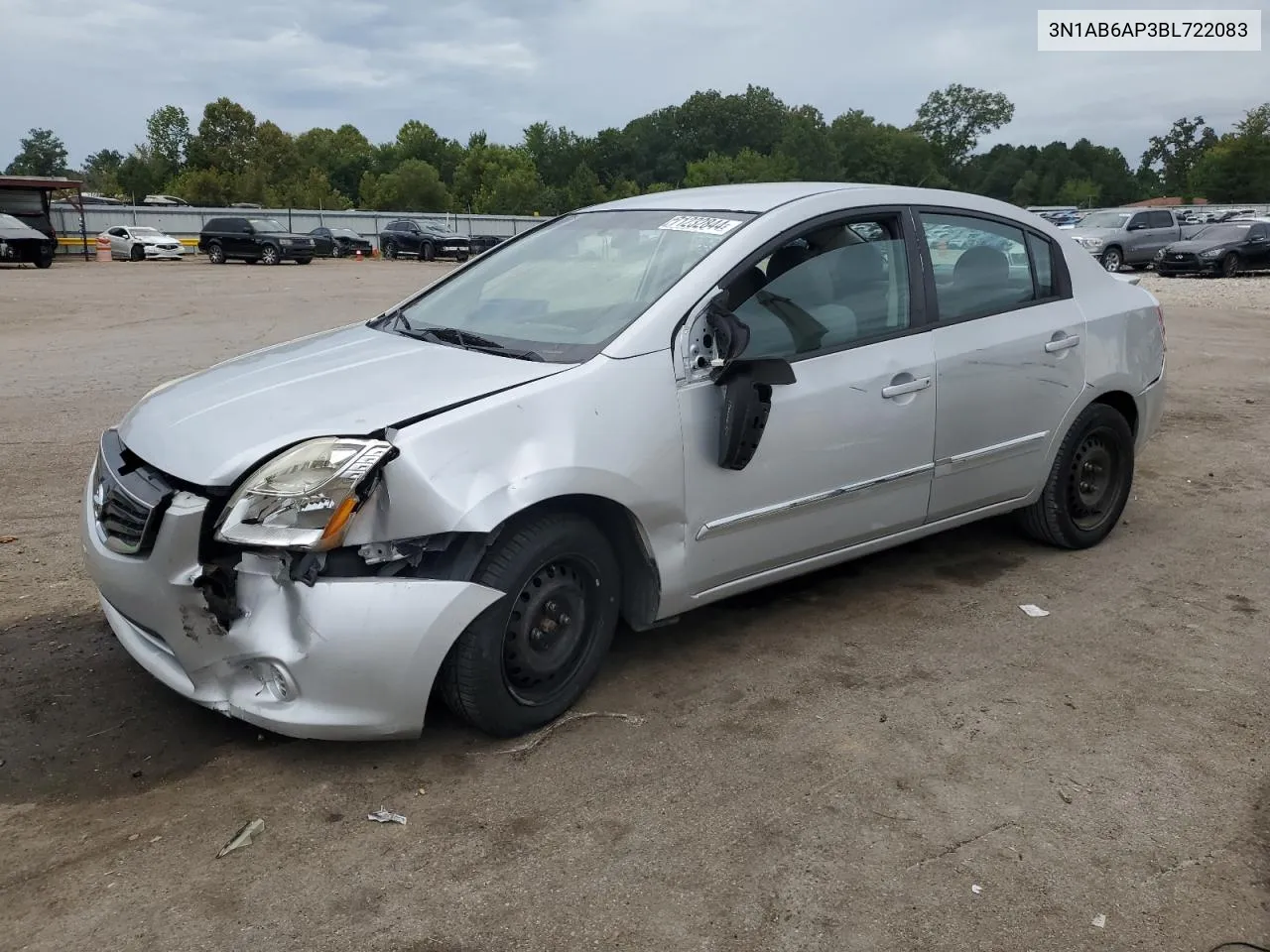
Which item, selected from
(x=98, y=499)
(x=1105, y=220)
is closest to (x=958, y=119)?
(x=1105, y=220)

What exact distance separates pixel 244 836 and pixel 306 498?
0.90 m

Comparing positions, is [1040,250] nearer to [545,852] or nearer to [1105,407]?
[1105,407]

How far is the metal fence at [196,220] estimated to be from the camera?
136ft

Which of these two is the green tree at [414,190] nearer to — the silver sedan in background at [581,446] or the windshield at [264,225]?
the windshield at [264,225]

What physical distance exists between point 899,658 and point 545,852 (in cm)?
171

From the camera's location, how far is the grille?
3031 mm

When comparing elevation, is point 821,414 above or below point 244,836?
above

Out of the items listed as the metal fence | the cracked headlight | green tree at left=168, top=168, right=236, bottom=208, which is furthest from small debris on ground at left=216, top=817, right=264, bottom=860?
green tree at left=168, top=168, right=236, bottom=208

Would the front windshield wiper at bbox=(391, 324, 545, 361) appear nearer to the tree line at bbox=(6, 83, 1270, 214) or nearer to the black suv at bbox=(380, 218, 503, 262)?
the black suv at bbox=(380, 218, 503, 262)

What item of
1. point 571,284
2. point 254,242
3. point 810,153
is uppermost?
point 810,153

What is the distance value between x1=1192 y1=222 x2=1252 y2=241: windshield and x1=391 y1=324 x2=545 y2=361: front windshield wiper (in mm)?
26553

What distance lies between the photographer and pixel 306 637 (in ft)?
9.53

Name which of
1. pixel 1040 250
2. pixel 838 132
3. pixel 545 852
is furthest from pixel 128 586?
pixel 838 132

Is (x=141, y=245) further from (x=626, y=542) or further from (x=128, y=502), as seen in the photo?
(x=626, y=542)
